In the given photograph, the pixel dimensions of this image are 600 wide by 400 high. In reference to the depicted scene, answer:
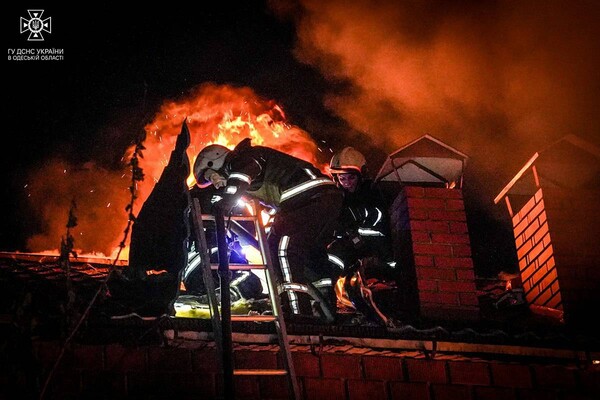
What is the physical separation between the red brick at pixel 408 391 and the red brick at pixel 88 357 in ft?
6.55

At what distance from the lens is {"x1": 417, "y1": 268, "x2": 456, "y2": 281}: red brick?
14.4ft

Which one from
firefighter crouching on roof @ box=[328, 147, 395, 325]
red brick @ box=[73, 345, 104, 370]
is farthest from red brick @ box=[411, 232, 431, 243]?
red brick @ box=[73, 345, 104, 370]

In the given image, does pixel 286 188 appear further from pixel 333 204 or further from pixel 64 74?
pixel 64 74

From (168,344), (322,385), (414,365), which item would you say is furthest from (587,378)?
(168,344)

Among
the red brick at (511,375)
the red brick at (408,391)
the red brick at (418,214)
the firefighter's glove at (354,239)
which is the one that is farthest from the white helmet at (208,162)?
the red brick at (511,375)

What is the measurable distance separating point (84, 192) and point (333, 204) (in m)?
7.97

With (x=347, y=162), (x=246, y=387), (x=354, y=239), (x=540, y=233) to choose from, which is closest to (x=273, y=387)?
(x=246, y=387)

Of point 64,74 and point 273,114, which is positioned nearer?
point 273,114

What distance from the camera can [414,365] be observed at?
3693mm

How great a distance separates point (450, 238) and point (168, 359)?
256cm

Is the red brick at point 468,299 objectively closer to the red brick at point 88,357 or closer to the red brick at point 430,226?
the red brick at point 430,226

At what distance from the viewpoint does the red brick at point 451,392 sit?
361 centimetres

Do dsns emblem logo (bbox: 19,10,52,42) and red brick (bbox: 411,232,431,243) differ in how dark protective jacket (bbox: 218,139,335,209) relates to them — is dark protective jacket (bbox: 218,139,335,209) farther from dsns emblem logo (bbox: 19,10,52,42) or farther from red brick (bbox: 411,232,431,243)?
dsns emblem logo (bbox: 19,10,52,42)

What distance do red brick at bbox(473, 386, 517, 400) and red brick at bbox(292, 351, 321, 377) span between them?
3.73 feet
